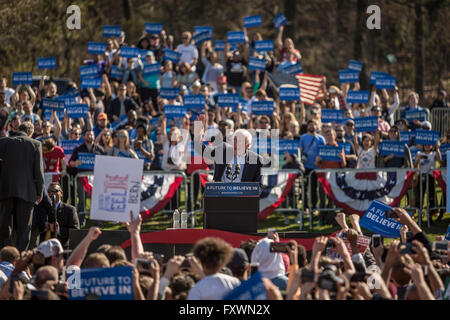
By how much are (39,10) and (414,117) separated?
14.9 meters

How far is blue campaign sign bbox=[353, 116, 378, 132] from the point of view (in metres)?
18.0

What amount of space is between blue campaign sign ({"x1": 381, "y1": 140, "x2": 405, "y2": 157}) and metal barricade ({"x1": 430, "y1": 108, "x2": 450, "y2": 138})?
7325 millimetres

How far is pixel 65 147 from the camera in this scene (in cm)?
1798

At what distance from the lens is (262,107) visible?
19297 mm

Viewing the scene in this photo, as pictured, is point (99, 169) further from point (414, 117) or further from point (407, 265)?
point (414, 117)

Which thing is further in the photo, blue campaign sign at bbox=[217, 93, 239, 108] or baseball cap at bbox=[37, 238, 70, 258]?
blue campaign sign at bbox=[217, 93, 239, 108]

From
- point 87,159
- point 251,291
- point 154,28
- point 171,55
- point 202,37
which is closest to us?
point 251,291

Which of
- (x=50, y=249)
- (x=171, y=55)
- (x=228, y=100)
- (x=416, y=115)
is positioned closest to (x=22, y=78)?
(x=171, y=55)

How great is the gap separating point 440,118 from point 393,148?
7422 mm

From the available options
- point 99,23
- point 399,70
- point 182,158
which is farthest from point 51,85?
point 399,70

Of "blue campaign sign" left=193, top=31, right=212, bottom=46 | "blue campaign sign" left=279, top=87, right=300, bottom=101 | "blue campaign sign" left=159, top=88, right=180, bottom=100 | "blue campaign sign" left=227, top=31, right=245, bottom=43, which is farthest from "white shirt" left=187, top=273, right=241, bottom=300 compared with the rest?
"blue campaign sign" left=193, top=31, right=212, bottom=46

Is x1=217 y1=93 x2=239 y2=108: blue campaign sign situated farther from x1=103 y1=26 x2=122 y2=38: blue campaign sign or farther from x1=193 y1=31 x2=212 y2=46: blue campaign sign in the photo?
x1=103 y1=26 x2=122 y2=38: blue campaign sign

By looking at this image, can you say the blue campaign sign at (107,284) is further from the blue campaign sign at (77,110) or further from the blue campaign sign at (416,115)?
the blue campaign sign at (416,115)

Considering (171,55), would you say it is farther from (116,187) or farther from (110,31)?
(116,187)
